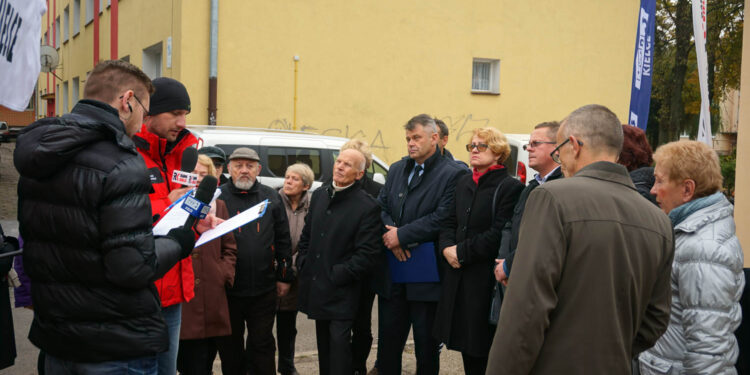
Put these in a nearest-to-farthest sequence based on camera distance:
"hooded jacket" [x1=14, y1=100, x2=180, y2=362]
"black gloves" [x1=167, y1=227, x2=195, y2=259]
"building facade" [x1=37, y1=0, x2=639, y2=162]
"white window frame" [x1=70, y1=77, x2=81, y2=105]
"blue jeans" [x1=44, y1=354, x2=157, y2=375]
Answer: "hooded jacket" [x1=14, y1=100, x2=180, y2=362] < "blue jeans" [x1=44, y1=354, x2=157, y2=375] < "black gloves" [x1=167, y1=227, x2=195, y2=259] < "building facade" [x1=37, y1=0, x2=639, y2=162] < "white window frame" [x1=70, y1=77, x2=81, y2=105]

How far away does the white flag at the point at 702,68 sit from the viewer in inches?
207

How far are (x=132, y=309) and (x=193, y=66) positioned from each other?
463 inches

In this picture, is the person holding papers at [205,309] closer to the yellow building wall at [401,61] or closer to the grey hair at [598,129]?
the grey hair at [598,129]

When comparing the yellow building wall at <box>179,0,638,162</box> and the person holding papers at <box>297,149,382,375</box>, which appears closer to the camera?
the person holding papers at <box>297,149,382,375</box>

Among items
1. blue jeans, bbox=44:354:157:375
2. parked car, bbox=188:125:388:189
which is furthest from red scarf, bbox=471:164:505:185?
parked car, bbox=188:125:388:189

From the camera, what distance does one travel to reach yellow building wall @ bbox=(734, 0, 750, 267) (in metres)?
4.96

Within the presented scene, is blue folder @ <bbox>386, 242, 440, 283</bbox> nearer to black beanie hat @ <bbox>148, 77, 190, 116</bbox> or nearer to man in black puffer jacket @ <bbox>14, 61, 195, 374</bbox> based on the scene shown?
black beanie hat @ <bbox>148, 77, 190, 116</bbox>

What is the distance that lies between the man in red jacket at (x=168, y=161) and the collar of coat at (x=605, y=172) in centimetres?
198

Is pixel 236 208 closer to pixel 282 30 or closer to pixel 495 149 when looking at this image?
pixel 495 149

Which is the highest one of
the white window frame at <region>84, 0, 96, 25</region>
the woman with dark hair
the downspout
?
the white window frame at <region>84, 0, 96, 25</region>

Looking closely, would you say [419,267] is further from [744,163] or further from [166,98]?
[744,163]

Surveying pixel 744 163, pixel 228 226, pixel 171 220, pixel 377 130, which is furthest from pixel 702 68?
pixel 377 130

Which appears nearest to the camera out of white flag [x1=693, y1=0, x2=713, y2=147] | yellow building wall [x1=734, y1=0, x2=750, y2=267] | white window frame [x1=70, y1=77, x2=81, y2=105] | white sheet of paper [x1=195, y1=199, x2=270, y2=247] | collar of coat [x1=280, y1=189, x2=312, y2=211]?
white sheet of paper [x1=195, y1=199, x2=270, y2=247]

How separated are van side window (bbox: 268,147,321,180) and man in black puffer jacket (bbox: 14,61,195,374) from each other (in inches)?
269
